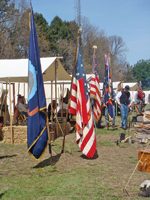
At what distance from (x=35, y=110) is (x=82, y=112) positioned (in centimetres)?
125

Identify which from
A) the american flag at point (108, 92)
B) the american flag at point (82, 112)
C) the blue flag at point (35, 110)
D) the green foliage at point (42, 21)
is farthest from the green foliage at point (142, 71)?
the blue flag at point (35, 110)

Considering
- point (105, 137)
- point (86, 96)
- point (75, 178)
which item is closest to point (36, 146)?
point (75, 178)

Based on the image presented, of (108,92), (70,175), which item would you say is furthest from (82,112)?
(108,92)

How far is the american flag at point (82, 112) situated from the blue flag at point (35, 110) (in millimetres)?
950

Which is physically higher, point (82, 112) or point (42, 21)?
point (42, 21)

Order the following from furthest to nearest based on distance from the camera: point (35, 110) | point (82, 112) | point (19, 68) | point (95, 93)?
1. point (95, 93)
2. point (19, 68)
3. point (82, 112)
4. point (35, 110)

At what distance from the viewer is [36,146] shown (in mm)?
5395

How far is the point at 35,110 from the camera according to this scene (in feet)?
17.8

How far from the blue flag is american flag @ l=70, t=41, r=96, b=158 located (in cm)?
95

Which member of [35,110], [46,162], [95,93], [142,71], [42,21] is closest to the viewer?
[35,110]

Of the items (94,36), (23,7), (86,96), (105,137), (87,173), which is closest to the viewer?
(87,173)

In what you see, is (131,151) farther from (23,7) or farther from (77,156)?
(23,7)

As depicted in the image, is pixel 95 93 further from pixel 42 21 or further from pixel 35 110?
pixel 42 21

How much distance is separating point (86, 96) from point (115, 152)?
5.85ft
